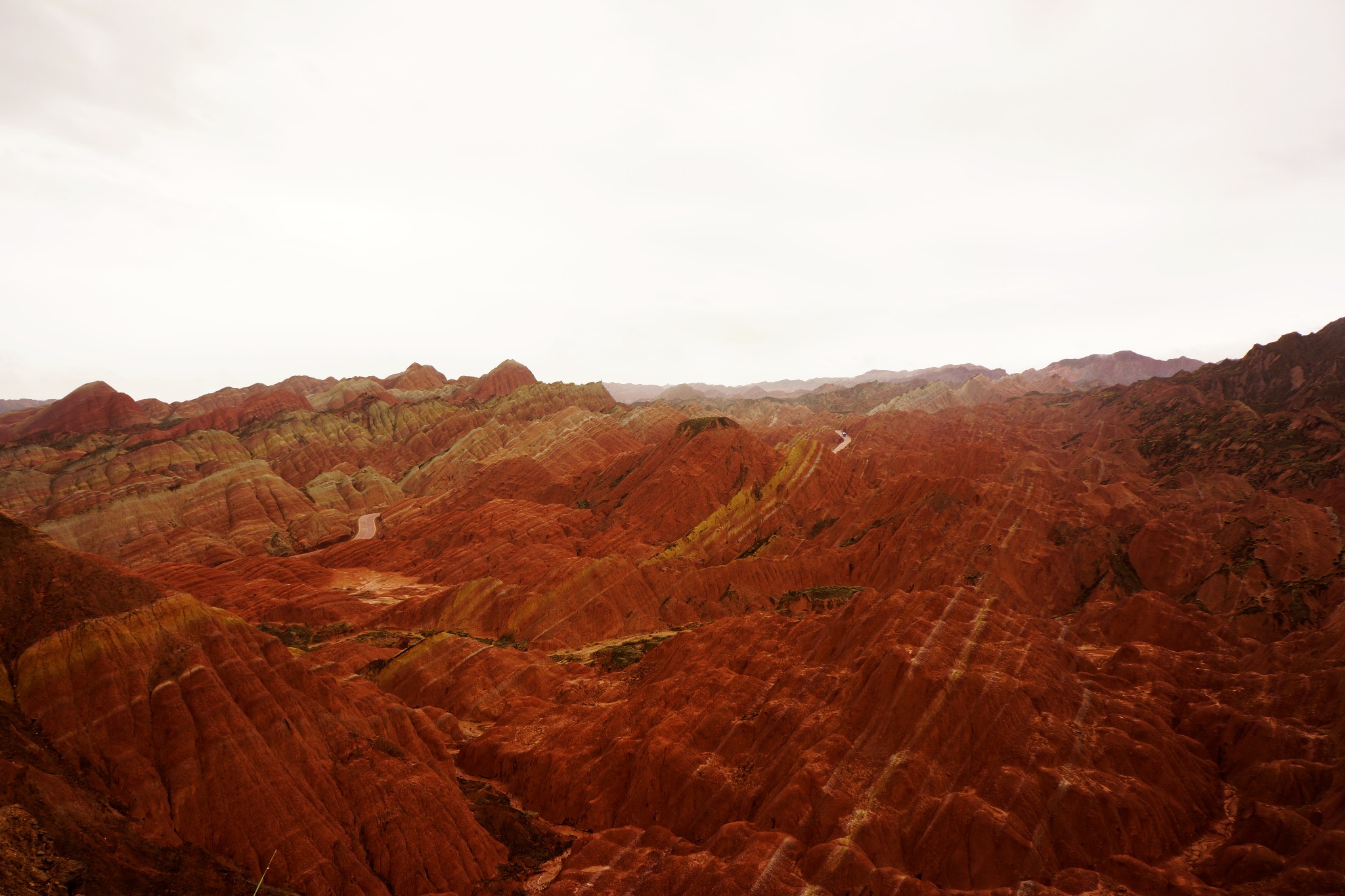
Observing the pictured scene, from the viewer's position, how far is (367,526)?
440ft

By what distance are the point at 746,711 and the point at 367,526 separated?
112813 millimetres

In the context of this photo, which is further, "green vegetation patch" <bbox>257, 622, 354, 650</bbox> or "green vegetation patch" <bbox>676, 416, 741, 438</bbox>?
"green vegetation patch" <bbox>676, 416, 741, 438</bbox>

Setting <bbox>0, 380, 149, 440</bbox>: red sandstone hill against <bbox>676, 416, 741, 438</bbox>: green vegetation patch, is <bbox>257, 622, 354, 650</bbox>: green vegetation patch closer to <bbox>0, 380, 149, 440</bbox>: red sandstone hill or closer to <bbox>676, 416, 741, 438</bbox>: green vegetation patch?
<bbox>676, 416, 741, 438</bbox>: green vegetation patch

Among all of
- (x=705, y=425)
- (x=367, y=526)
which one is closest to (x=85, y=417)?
(x=367, y=526)

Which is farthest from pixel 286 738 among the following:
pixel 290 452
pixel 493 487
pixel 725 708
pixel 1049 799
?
pixel 290 452

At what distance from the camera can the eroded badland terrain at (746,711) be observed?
91.5 ft

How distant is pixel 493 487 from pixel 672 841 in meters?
113

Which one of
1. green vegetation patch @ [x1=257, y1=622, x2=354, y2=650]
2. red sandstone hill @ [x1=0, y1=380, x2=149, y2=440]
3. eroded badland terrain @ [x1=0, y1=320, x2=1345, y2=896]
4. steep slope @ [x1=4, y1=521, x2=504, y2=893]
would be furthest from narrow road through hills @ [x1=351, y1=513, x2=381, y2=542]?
red sandstone hill @ [x1=0, y1=380, x2=149, y2=440]

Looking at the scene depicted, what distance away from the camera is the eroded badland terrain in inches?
1097

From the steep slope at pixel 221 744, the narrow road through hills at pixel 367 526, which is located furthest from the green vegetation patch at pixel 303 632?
the narrow road through hills at pixel 367 526

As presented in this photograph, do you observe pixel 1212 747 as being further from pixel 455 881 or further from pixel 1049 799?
pixel 455 881

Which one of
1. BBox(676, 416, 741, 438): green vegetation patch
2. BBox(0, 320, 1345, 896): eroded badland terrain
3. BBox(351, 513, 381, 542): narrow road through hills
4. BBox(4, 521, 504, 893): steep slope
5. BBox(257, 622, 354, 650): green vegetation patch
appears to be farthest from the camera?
BBox(351, 513, 381, 542): narrow road through hills

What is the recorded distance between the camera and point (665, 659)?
55375mm

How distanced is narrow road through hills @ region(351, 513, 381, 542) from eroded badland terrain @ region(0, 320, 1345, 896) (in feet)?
114
